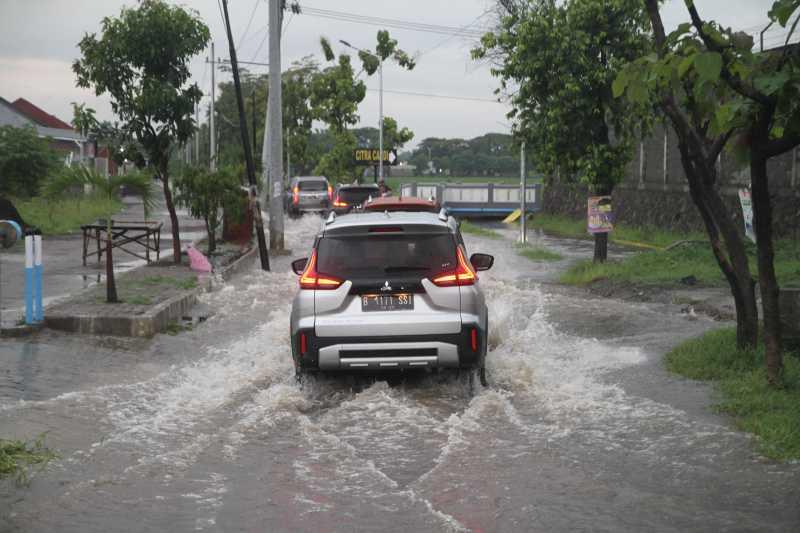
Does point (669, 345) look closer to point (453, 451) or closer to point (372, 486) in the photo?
point (453, 451)

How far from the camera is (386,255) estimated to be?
947 cm

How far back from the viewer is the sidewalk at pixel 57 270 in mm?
15692

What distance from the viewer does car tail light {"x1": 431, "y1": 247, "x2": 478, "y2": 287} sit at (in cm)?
922

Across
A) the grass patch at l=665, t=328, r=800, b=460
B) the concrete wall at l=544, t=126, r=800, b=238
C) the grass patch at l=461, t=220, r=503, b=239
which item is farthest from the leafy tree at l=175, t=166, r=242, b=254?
the grass patch at l=665, t=328, r=800, b=460

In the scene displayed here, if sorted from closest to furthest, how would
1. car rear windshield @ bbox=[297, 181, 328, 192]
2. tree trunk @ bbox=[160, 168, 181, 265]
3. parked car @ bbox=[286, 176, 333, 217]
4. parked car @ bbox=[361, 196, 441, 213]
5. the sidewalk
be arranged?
the sidewalk
parked car @ bbox=[361, 196, 441, 213]
tree trunk @ bbox=[160, 168, 181, 265]
parked car @ bbox=[286, 176, 333, 217]
car rear windshield @ bbox=[297, 181, 328, 192]

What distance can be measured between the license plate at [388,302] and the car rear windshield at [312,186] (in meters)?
36.2

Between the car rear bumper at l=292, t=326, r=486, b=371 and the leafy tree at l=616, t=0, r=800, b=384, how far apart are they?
2.58m

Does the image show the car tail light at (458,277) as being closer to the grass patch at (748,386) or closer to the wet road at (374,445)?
the wet road at (374,445)

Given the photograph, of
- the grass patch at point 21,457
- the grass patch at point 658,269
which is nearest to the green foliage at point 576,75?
the grass patch at point 658,269

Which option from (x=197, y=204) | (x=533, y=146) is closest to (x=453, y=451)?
(x=533, y=146)

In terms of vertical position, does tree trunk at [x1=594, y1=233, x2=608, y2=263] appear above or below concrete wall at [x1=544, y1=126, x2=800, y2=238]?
below

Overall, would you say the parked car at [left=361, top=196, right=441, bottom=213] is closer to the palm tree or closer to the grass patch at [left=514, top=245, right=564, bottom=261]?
the palm tree

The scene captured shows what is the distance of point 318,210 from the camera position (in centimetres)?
4484

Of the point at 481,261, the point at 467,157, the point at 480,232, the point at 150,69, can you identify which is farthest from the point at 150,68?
the point at 467,157
